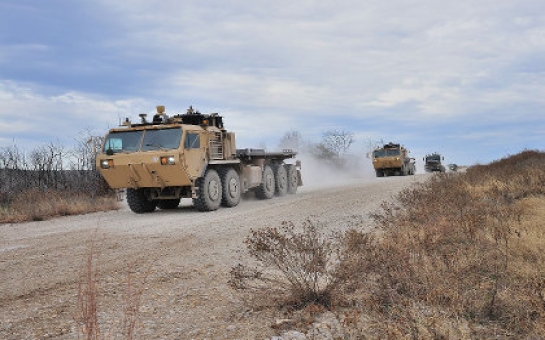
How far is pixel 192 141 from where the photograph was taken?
13.1 m

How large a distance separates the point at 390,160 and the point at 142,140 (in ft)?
81.4

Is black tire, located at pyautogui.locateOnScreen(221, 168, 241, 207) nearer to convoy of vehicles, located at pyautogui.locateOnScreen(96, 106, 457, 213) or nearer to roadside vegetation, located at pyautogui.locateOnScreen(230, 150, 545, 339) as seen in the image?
convoy of vehicles, located at pyautogui.locateOnScreen(96, 106, 457, 213)

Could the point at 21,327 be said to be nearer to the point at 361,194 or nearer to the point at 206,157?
the point at 206,157

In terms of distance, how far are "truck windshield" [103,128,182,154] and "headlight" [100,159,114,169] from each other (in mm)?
238

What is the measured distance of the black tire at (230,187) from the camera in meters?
14.5

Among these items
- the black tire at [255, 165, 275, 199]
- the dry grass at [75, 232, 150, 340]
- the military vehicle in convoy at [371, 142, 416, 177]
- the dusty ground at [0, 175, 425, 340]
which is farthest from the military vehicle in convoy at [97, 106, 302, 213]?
the military vehicle in convoy at [371, 142, 416, 177]

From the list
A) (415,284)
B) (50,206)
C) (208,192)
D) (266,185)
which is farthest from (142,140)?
(415,284)

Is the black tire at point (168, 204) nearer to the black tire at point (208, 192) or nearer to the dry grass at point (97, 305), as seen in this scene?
the black tire at point (208, 192)

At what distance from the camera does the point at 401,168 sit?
1400 inches

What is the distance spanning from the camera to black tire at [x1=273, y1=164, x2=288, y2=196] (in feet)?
61.0

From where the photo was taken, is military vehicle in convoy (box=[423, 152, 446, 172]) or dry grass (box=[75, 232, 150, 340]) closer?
dry grass (box=[75, 232, 150, 340])

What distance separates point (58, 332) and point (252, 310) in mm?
1654

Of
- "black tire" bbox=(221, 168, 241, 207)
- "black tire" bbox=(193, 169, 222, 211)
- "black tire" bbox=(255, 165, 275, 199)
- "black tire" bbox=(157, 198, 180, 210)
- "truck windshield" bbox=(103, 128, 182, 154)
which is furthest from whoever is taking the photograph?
"black tire" bbox=(255, 165, 275, 199)

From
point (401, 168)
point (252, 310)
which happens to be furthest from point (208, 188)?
point (401, 168)
